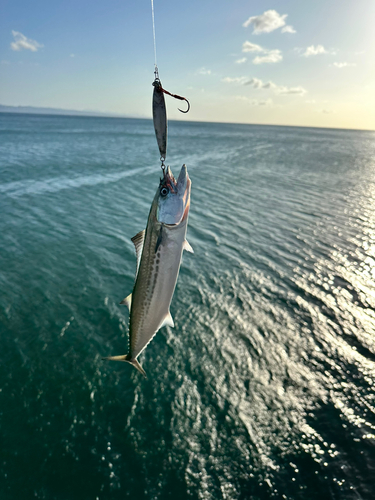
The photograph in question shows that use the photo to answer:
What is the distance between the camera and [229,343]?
13062mm

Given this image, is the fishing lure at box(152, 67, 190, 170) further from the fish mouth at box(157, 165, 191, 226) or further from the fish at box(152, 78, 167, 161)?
the fish mouth at box(157, 165, 191, 226)

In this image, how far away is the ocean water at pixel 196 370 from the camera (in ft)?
28.3

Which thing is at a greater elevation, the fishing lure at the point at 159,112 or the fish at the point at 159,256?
the fishing lure at the point at 159,112

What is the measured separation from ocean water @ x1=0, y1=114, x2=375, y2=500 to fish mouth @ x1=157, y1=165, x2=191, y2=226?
8.01 metres

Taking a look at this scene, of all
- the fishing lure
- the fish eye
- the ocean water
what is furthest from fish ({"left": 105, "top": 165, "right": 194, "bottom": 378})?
the ocean water

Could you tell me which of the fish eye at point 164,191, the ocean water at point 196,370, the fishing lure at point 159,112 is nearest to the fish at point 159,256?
the fish eye at point 164,191

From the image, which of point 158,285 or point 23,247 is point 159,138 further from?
point 23,247

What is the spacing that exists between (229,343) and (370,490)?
6276mm

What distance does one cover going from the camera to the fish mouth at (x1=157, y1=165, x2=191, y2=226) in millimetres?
4316

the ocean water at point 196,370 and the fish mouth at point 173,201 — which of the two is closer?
the fish mouth at point 173,201

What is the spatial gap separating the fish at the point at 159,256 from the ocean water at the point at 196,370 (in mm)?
5865

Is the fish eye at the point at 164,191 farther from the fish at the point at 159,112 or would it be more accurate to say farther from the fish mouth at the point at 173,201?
the fish at the point at 159,112

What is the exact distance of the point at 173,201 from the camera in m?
4.32

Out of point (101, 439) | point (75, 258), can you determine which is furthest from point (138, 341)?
point (75, 258)
